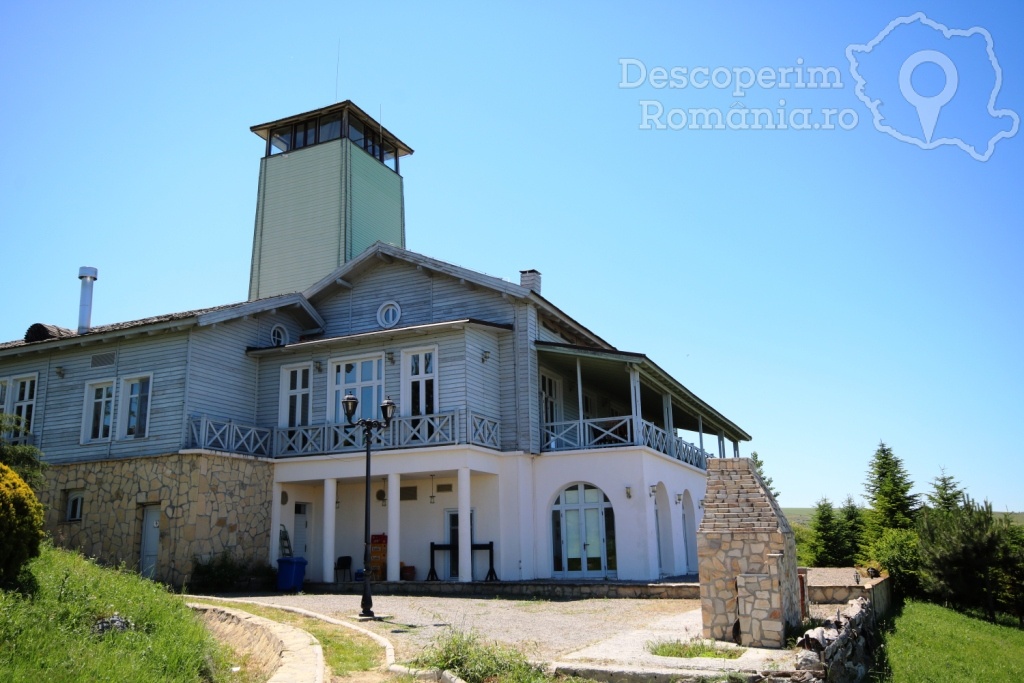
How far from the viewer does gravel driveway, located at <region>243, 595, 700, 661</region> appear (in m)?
11.0

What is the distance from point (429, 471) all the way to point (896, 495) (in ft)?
69.5

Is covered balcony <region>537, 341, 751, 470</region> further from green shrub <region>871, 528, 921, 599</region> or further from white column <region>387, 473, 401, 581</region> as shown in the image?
green shrub <region>871, 528, 921, 599</region>

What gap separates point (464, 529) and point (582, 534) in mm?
3259

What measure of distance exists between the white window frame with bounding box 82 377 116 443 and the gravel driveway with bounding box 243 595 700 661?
24.4ft

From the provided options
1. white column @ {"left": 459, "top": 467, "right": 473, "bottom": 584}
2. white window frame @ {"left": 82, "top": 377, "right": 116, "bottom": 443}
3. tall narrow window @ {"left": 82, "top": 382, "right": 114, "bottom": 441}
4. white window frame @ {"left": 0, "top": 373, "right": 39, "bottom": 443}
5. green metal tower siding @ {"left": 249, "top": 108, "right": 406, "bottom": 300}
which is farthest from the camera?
green metal tower siding @ {"left": 249, "top": 108, "right": 406, "bottom": 300}

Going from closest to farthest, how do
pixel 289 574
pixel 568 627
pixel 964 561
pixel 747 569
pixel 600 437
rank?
pixel 747 569 → pixel 568 627 → pixel 289 574 → pixel 600 437 → pixel 964 561

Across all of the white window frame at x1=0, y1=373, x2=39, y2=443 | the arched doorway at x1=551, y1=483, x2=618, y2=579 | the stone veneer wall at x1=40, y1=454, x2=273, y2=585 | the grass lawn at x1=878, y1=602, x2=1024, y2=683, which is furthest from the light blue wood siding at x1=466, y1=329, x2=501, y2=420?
the white window frame at x1=0, y1=373, x2=39, y2=443

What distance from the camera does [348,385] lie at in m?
21.9

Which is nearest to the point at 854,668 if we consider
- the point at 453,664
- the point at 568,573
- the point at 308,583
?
the point at 453,664

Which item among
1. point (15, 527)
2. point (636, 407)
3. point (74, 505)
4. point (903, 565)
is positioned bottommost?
point (903, 565)

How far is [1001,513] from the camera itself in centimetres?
2384

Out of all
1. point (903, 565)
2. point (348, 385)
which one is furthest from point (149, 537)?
point (903, 565)

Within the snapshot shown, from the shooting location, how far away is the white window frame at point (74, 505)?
20734 millimetres

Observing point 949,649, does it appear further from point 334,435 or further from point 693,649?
point 334,435
